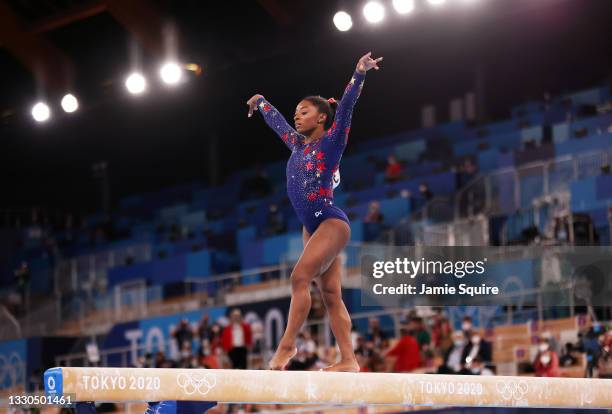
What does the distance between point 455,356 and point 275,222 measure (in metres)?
7.32

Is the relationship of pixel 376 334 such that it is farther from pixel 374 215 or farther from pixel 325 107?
pixel 325 107

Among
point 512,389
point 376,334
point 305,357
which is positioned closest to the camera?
point 512,389

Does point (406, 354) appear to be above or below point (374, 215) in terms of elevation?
below

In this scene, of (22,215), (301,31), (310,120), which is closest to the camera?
(310,120)

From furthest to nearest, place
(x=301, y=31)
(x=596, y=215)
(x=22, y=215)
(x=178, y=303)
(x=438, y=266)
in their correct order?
(x=22, y=215) < (x=178, y=303) < (x=301, y=31) < (x=596, y=215) < (x=438, y=266)

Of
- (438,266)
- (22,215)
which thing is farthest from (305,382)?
(22,215)

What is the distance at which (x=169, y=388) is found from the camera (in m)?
Result: 5.88

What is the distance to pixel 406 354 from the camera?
44.0 feet

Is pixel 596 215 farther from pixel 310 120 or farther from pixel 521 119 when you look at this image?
pixel 310 120

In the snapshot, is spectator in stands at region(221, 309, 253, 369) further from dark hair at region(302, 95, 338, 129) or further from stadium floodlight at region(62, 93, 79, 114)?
dark hair at region(302, 95, 338, 129)

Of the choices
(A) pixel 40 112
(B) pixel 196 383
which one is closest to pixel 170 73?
(A) pixel 40 112

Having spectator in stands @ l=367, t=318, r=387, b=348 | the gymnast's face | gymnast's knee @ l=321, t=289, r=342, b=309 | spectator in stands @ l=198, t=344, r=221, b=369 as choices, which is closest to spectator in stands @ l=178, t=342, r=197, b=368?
spectator in stands @ l=198, t=344, r=221, b=369

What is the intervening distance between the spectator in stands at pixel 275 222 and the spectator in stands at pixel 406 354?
19.9 feet

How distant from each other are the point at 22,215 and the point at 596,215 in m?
14.9
